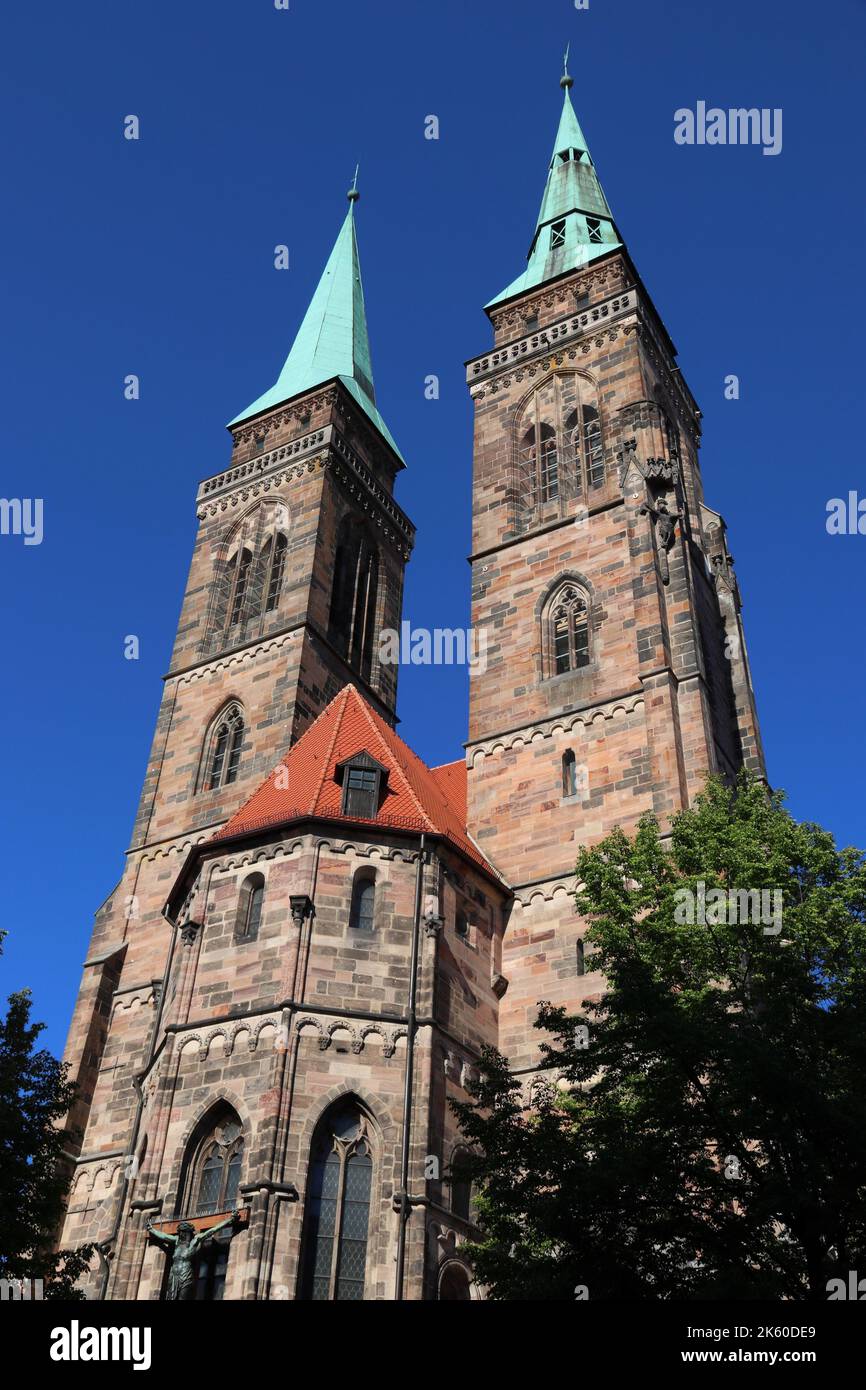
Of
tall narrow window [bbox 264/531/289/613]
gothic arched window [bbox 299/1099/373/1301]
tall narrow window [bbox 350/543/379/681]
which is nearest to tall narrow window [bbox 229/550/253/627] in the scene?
tall narrow window [bbox 264/531/289/613]

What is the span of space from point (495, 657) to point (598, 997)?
357 inches

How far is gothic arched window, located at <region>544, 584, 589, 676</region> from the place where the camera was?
1086 inches

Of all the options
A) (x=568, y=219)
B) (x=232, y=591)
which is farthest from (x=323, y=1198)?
(x=568, y=219)

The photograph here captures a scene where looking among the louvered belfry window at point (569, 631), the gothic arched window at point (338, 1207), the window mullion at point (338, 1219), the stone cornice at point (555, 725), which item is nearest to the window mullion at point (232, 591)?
the stone cornice at point (555, 725)

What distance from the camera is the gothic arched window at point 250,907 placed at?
2111cm

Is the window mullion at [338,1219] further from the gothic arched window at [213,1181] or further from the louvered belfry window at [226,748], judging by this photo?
the louvered belfry window at [226,748]

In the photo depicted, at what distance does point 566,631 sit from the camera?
92.4 ft

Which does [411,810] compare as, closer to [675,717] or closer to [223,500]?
[675,717]

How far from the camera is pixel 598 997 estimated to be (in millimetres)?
22047

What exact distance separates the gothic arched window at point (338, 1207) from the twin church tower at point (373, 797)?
37 mm

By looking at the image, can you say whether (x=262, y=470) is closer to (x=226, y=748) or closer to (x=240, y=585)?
(x=240, y=585)

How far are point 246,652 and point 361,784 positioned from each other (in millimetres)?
11417

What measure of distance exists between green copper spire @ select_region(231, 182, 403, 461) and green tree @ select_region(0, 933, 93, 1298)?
25636mm

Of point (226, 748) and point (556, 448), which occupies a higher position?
point (556, 448)
